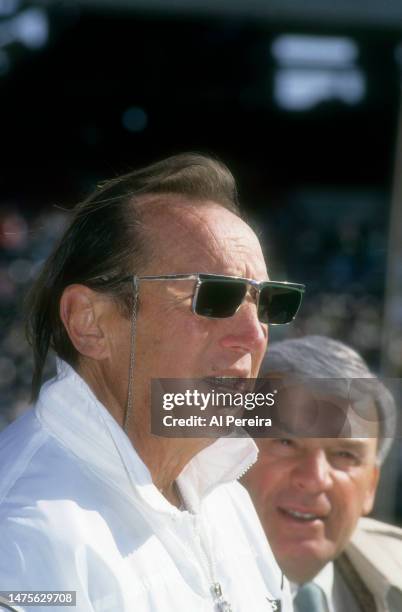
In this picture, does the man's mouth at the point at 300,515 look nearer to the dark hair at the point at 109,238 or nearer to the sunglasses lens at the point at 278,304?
the sunglasses lens at the point at 278,304

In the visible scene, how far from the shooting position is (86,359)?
3.44 feet

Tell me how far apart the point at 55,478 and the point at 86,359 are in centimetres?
23

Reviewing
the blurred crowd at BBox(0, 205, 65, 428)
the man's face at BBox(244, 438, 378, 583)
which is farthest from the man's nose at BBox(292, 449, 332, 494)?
the blurred crowd at BBox(0, 205, 65, 428)

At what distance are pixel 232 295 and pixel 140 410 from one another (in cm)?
20

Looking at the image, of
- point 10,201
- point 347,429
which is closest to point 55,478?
point 347,429

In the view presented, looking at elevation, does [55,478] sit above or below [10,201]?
below

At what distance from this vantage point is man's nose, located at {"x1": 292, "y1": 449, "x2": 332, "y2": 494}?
4.45ft

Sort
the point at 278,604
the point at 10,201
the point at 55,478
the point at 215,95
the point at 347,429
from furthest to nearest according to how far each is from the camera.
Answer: the point at 10,201 → the point at 215,95 → the point at 347,429 → the point at 278,604 → the point at 55,478

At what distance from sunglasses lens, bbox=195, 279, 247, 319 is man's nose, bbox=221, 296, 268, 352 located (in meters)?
0.02

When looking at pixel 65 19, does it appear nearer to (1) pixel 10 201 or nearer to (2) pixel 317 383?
(1) pixel 10 201

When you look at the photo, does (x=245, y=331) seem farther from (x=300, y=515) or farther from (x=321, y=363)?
(x=300, y=515)

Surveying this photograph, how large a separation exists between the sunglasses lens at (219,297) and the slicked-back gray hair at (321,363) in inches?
13.0

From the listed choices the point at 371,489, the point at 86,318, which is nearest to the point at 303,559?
the point at 371,489

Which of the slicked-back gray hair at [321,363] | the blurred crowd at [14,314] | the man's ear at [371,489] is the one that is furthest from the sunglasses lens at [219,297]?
the blurred crowd at [14,314]
